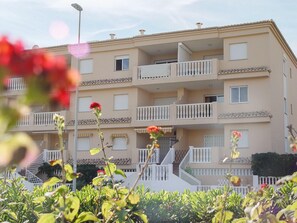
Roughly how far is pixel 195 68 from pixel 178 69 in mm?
1181

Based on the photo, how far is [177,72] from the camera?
3036cm

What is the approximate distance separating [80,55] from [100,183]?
2975 cm

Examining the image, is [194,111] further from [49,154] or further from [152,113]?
[49,154]

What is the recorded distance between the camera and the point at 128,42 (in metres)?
33.2

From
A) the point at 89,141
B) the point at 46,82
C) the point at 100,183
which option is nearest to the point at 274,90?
the point at 89,141

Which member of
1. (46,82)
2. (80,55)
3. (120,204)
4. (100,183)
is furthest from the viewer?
(80,55)

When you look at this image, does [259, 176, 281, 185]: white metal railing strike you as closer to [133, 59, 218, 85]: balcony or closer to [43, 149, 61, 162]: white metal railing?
[133, 59, 218, 85]: balcony

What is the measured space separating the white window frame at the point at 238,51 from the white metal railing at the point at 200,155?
20.1 feet

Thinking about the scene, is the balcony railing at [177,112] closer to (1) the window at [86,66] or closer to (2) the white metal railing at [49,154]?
(1) the window at [86,66]

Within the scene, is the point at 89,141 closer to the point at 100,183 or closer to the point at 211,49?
the point at 211,49

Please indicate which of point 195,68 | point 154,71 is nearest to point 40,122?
point 154,71

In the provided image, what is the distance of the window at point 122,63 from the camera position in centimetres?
3325

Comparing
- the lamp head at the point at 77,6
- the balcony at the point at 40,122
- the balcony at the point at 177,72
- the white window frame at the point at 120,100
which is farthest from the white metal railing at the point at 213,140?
the lamp head at the point at 77,6

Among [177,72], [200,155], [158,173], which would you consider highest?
[177,72]
